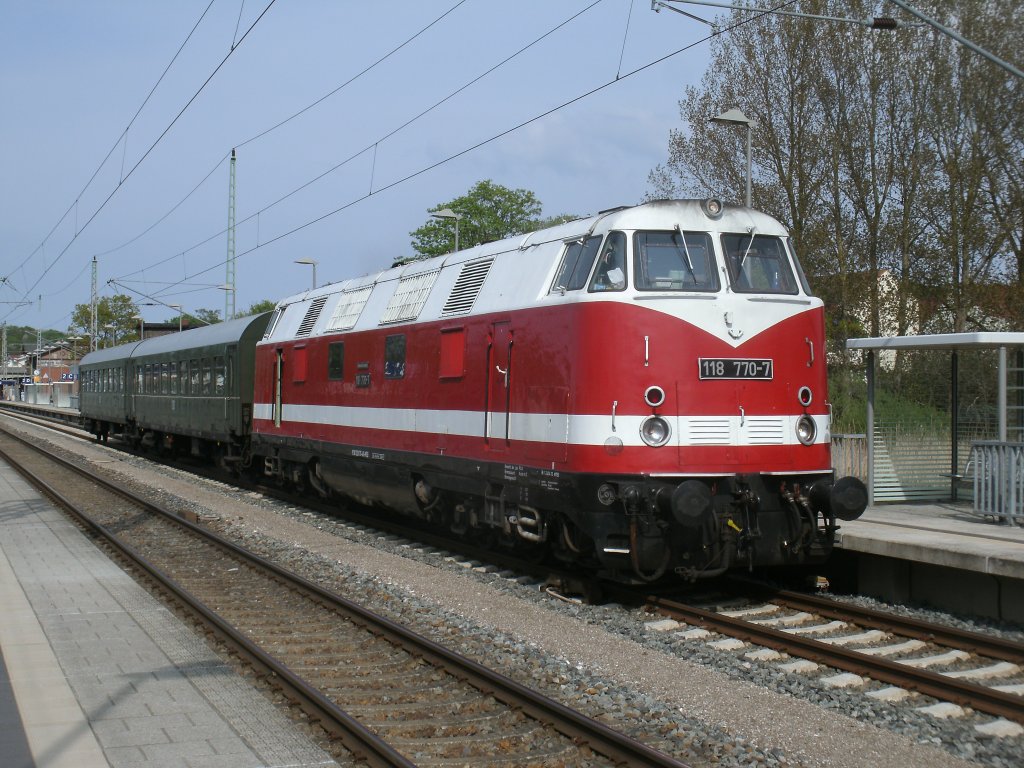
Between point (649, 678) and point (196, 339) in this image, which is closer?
point (649, 678)

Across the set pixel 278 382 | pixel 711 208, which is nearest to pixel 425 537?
pixel 278 382

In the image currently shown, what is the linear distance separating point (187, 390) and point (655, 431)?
1894cm

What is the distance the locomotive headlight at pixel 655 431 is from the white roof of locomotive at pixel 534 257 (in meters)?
1.16

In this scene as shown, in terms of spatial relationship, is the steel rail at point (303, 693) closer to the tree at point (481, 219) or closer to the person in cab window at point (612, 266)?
the person in cab window at point (612, 266)

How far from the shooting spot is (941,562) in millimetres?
9523

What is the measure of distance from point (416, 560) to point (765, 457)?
16.4 feet

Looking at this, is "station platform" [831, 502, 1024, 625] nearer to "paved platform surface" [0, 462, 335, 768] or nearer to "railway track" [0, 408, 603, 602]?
"railway track" [0, 408, 603, 602]

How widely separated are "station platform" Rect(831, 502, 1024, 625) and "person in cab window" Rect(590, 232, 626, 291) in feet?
11.4

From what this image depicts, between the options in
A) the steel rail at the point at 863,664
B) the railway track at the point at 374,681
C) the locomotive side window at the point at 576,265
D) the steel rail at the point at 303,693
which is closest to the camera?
the steel rail at the point at 303,693

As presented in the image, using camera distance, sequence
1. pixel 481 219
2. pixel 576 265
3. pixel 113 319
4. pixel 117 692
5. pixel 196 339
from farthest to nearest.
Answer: pixel 113 319
pixel 481 219
pixel 196 339
pixel 576 265
pixel 117 692

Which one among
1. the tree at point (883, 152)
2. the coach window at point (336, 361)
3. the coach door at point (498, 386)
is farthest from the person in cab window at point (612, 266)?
the tree at point (883, 152)

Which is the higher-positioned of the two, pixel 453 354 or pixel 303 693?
pixel 453 354

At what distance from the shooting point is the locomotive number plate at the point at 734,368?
9.54 meters

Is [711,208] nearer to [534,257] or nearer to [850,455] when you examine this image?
[534,257]
